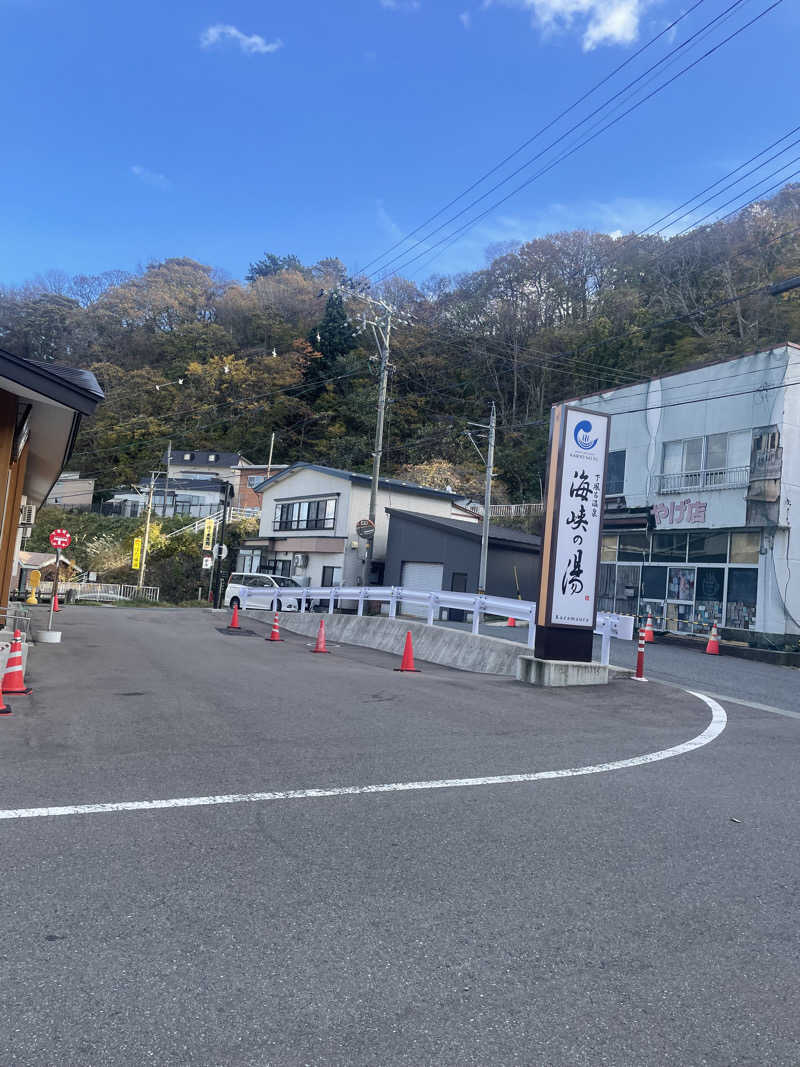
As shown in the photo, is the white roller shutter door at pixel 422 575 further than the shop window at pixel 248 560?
No

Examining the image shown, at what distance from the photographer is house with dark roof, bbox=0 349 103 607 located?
9570mm

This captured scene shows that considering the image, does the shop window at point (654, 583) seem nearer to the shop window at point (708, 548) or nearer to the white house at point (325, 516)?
the shop window at point (708, 548)

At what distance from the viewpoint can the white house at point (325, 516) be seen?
3938cm

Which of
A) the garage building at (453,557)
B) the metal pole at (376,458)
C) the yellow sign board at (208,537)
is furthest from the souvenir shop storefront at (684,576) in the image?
the yellow sign board at (208,537)

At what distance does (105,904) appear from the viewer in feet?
11.8

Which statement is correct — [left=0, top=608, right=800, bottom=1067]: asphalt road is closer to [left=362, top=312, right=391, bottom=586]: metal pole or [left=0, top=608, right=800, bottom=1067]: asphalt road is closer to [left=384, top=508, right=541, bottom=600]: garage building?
[left=362, top=312, right=391, bottom=586]: metal pole

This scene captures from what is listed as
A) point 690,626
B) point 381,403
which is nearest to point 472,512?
point 381,403

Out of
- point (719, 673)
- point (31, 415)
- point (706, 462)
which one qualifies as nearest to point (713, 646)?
point (719, 673)

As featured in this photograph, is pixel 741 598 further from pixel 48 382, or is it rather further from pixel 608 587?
pixel 48 382

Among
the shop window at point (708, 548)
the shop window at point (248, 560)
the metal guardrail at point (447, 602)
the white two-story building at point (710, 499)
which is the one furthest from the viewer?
the shop window at point (248, 560)

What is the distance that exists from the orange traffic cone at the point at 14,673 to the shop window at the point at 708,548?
72.1 ft

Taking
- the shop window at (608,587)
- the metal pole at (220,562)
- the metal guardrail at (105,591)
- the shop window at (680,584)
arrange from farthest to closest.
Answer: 1. the metal guardrail at (105,591)
2. the metal pole at (220,562)
3. the shop window at (608,587)
4. the shop window at (680,584)

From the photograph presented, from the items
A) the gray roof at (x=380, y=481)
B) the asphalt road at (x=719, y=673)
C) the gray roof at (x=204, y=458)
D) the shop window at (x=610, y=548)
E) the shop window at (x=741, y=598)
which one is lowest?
the asphalt road at (x=719, y=673)

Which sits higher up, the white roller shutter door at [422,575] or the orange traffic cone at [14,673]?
the white roller shutter door at [422,575]
